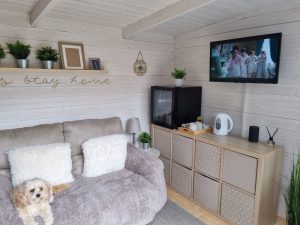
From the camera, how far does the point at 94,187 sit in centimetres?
205

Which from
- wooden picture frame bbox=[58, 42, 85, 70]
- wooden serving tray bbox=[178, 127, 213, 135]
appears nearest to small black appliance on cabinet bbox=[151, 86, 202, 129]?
wooden serving tray bbox=[178, 127, 213, 135]

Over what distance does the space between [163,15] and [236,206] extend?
2.04 meters

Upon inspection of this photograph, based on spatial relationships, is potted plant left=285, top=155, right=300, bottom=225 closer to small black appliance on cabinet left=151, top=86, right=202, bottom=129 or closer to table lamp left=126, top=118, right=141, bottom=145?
small black appliance on cabinet left=151, top=86, right=202, bottom=129

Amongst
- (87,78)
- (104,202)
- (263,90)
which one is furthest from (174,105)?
(104,202)

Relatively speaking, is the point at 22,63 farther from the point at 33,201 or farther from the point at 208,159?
the point at 208,159

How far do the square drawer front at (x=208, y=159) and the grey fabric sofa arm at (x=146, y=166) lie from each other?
50 cm

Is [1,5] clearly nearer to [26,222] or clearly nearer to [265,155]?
[26,222]

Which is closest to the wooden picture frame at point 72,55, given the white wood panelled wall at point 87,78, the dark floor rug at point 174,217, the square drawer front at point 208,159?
the white wood panelled wall at point 87,78

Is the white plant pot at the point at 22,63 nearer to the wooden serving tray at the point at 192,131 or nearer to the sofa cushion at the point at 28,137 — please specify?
the sofa cushion at the point at 28,137

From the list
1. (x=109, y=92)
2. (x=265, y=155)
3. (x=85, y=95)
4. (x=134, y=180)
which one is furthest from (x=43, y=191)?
(x=265, y=155)

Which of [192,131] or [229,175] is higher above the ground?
[192,131]

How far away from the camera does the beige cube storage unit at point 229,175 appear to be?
206 centimetres

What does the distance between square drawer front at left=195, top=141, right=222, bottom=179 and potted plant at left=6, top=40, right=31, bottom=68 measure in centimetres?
196

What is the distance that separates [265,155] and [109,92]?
1875 mm
